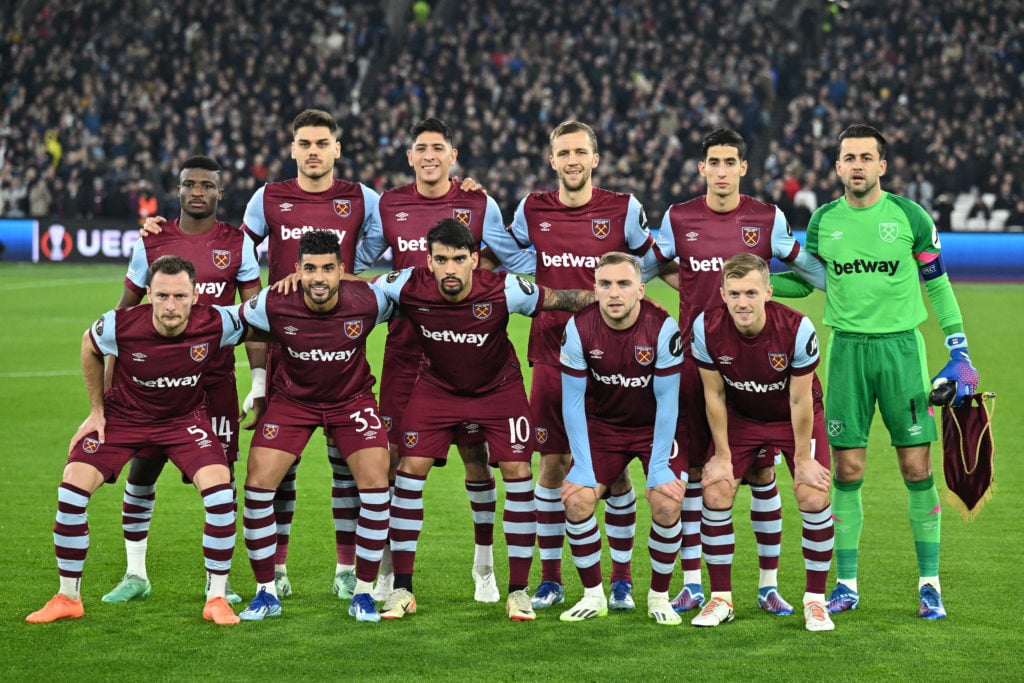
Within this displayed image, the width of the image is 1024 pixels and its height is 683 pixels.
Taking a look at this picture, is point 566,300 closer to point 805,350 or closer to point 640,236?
point 640,236

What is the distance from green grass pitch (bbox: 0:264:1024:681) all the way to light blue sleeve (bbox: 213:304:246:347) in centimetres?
135

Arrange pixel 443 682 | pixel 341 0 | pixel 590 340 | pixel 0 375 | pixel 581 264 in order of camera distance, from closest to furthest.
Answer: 1. pixel 443 682
2. pixel 590 340
3. pixel 581 264
4. pixel 0 375
5. pixel 341 0

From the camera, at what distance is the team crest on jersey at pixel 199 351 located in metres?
6.57

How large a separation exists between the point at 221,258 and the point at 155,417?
986mm

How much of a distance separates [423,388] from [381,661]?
1522mm

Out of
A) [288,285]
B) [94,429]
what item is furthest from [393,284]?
[94,429]

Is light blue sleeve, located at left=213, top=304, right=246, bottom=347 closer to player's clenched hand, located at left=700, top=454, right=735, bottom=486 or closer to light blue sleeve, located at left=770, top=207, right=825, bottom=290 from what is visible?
player's clenched hand, located at left=700, top=454, right=735, bottom=486

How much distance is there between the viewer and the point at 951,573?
24.1 ft

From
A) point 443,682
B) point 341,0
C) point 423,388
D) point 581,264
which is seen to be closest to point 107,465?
point 423,388

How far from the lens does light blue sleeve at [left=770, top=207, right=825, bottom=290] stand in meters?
6.84

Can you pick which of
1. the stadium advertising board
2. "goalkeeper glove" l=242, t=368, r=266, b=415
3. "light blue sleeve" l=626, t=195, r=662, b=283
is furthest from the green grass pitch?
the stadium advertising board

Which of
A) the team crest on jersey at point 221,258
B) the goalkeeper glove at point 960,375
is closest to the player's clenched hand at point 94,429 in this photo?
the team crest on jersey at point 221,258

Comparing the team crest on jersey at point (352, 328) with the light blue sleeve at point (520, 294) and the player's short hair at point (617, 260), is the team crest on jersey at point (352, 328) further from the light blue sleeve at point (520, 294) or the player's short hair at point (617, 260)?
the player's short hair at point (617, 260)

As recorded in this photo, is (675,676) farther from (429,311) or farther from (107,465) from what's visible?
(107,465)
